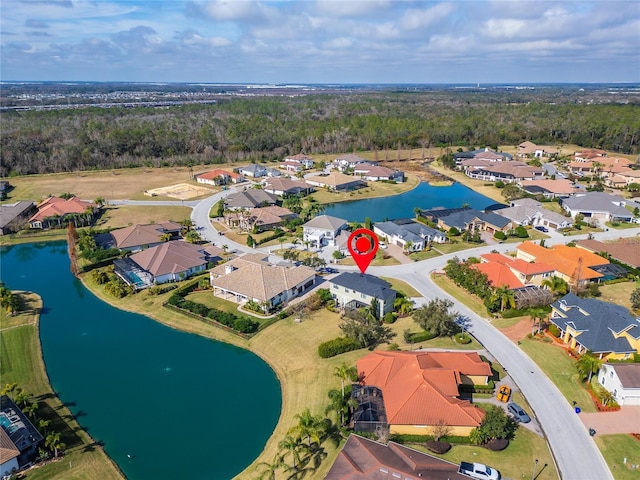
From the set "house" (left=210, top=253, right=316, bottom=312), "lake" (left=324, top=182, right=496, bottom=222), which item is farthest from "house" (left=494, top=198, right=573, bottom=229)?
"house" (left=210, top=253, right=316, bottom=312)

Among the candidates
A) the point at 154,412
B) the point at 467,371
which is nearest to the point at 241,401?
the point at 154,412

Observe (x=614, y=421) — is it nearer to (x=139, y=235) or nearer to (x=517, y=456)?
(x=517, y=456)

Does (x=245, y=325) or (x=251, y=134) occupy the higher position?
(x=251, y=134)

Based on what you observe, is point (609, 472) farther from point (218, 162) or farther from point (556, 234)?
point (218, 162)

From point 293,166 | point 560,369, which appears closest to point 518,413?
point 560,369

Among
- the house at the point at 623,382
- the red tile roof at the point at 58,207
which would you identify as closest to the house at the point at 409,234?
the house at the point at 623,382

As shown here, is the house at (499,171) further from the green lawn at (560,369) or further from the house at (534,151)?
the green lawn at (560,369)
